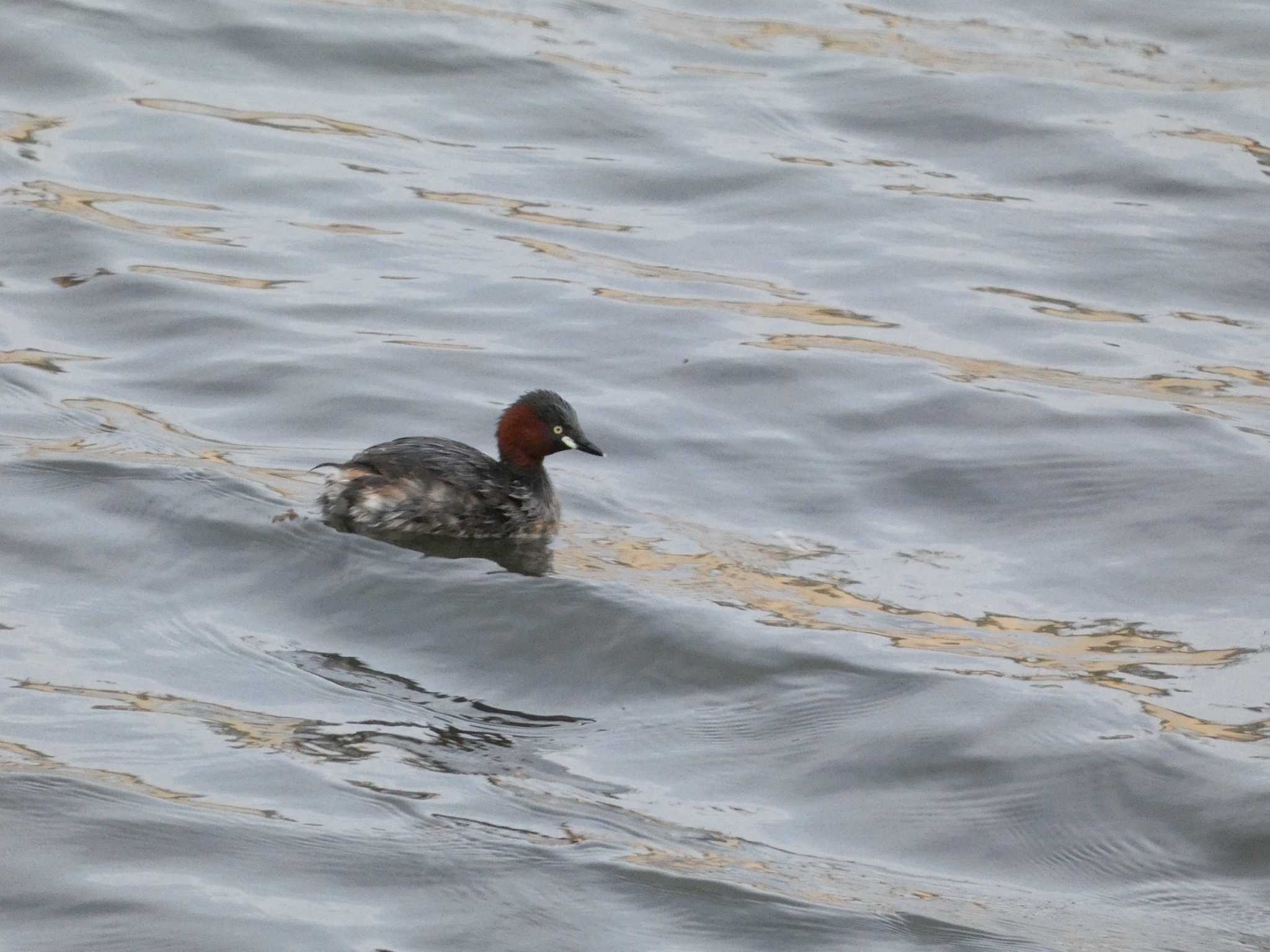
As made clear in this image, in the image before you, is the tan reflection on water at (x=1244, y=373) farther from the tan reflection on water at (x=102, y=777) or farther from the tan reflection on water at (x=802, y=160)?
the tan reflection on water at (x=102, y=777)

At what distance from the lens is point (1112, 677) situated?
6793 mm

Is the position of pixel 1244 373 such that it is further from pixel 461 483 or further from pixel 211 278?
pixel 211 278

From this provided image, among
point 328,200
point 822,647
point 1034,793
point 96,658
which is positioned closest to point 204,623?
point 96,658

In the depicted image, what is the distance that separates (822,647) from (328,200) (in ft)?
20.3

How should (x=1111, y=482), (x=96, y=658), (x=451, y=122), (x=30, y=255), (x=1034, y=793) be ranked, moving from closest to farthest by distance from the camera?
(x=1034, y=793)
(x=96, y=658)
(x=1111, y=482)
(x=30, y=255)
(x=451, y=122)

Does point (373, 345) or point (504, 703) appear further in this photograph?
point (373, 345)

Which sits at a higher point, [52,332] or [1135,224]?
[1135,224]

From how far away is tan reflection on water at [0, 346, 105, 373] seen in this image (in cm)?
926

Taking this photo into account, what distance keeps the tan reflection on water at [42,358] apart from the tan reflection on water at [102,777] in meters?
3.83

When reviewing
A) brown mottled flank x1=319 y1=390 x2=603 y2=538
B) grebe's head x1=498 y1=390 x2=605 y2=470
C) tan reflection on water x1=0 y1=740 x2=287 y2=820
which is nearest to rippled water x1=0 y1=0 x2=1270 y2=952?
tan reflection on water x1=0 y1=740 x2=287 y2=820

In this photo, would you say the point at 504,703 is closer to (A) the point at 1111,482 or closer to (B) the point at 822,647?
A: (B) the point at 822,647

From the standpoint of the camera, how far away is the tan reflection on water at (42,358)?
30.4 ft

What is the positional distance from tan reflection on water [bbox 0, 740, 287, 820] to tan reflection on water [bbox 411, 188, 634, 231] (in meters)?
6.74

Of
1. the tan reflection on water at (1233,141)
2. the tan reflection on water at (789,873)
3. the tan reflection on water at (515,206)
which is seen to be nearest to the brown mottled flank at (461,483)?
the tan reflection on water at (789,873)
